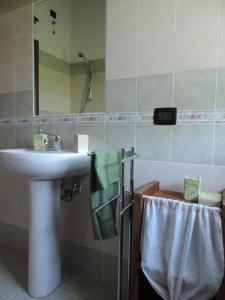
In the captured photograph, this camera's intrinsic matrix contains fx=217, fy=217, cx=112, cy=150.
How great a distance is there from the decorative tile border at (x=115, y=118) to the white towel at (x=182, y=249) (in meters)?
0.49

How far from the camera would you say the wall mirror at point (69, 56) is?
1503mm

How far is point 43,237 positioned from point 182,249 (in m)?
0.82

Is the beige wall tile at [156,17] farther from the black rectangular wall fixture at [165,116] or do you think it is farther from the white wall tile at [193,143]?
the white wall tile at [193,143]

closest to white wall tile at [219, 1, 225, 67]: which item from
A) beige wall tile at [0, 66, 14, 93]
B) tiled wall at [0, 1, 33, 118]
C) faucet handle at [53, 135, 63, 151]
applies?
faucet handle at [53, 135, 63, 151]

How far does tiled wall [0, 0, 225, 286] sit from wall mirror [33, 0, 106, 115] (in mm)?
96

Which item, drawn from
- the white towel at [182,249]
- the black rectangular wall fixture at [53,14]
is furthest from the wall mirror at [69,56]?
the white towel at [182,249]

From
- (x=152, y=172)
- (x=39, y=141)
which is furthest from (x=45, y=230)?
(x=152, y=172)

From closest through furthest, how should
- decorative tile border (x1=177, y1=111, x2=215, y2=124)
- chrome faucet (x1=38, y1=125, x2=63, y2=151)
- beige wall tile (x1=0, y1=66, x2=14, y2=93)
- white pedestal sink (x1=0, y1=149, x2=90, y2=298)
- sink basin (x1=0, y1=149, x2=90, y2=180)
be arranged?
sink basin (x1=0, y1=149, x2=90, y2=180) < decorative tile border (x1=177, y1=111, x2=215, y2=124) < white pedestal sink (x1=0, y1=149, x2=90, y2=298) < chrome faucet (x1=38, y1=125, x2=63, y2=151) < beige wall tile (x1=0, y1=66, x2=14, y2=93)

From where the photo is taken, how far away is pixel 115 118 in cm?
142

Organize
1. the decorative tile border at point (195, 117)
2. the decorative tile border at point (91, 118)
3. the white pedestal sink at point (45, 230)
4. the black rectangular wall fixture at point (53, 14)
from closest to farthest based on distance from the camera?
the decorative tile border at point (195, 117)
the white pedestal sink at point (45, 230)
the decorative tile border at point (91, 118)
the black rectangular wall fixture at point (53, 14)

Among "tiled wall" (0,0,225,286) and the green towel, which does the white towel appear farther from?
"tiled wall" (0,0,225,286)

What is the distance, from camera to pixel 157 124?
4.29ft

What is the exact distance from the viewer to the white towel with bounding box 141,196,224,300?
0.95 m

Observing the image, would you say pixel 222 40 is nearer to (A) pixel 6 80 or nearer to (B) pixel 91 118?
(B) pixel 91 118
